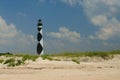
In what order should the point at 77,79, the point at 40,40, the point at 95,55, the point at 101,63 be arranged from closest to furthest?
1. the point at 77,79
2. the point at 101,63
3. the point at 95,55
4. the point at 40,40

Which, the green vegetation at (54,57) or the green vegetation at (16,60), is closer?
the green vegetation at (16,60)

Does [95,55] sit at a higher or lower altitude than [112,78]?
Answer: higher

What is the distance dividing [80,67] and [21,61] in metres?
3.16

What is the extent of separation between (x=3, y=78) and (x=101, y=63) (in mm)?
6568

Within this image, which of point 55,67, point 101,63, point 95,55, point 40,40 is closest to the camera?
point 55,67

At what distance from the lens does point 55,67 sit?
632 inches

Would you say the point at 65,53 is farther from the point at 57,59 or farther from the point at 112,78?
the point at 112,78

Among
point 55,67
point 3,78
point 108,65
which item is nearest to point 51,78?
point 3,78

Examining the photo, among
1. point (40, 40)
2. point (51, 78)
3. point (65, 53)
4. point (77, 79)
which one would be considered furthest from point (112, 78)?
point (40, 40)

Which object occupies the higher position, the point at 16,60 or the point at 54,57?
the point at 54,57

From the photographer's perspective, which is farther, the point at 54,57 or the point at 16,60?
the point at 54,57

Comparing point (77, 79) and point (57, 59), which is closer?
point (77, 79)

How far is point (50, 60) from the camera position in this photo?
18.0 m

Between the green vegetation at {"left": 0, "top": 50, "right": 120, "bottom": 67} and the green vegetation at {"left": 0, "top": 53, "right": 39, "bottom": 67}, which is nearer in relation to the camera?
the green vegetation at {"left": 0, "top": 53, "right": 39, "bottom": 67}
